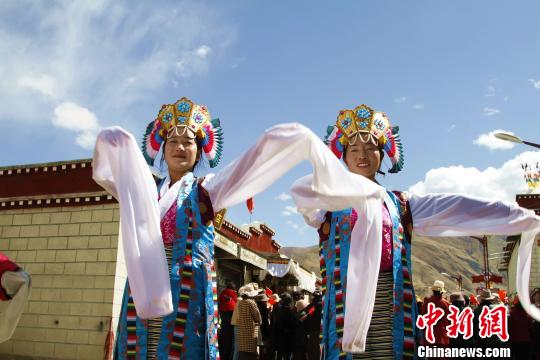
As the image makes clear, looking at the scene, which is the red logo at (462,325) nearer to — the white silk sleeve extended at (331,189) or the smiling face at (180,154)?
the white silk sleeve extended at (331,189)

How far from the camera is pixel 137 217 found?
3.21m

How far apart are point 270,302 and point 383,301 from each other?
370 inches

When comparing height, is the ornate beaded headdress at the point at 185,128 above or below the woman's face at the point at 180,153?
above

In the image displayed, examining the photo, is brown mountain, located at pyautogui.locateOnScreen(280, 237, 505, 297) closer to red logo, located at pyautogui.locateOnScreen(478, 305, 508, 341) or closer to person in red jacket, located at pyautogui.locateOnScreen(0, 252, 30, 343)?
red logo, located at pyautogui.locateOnScreen(478, 305, 508, 341)

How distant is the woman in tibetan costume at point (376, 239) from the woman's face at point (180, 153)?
93cm

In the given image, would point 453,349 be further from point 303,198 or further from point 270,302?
point 270,302

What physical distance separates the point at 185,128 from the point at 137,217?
3.23 ft

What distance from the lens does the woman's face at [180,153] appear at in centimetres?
392

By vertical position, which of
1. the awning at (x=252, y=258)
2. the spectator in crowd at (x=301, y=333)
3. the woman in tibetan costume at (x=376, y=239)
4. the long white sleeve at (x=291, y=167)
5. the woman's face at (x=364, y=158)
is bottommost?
the spectator in crowd at (x=301, y=333)

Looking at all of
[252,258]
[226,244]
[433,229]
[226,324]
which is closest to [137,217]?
[433,229]

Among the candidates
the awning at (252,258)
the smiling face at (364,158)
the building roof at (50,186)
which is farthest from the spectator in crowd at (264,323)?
the awning at (252,258)

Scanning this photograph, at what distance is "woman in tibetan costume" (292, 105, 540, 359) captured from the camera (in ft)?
10.4

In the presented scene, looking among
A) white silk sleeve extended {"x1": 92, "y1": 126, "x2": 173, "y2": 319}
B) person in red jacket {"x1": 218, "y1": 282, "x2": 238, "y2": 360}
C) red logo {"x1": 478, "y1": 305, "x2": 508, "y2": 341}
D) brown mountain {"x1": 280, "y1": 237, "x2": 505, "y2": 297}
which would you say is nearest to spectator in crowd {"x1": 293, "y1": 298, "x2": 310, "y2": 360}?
person in red jacket {"x1": 218, "y1": 282, "x2": 238, "y2": 360}

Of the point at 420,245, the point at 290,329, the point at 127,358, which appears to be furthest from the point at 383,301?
the point at 420,245
